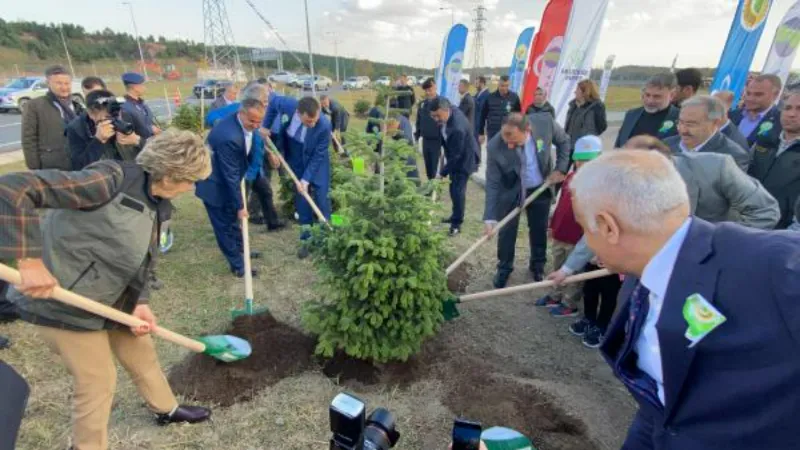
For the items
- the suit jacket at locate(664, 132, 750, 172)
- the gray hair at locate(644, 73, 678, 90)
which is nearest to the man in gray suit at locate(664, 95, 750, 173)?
the suit jacket at locate(664, 132, 750, 172)

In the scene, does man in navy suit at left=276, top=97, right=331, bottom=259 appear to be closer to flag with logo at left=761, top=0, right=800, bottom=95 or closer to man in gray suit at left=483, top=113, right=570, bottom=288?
man in gray suit at left=483, top=113, right=570, bottom=288

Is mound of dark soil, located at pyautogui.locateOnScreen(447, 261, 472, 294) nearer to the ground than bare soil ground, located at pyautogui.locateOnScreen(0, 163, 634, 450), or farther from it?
nearer to the ground

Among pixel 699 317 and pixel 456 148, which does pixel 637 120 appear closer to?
pixel 456 148

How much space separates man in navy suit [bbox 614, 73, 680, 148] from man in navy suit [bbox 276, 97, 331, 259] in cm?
352

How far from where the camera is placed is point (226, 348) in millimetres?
3215

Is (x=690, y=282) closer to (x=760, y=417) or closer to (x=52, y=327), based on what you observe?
(x=760, y=417)

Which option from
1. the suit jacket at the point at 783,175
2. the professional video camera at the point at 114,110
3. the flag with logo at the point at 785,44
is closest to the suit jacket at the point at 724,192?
the suit jacket at the point at 783,175

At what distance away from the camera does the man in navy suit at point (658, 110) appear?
15.3 ft

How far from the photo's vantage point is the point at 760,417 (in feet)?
3.96

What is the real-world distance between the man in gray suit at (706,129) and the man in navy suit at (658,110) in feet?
5.33

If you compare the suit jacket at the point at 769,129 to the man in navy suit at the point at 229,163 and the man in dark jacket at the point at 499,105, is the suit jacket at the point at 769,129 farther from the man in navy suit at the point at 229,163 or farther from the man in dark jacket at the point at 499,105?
the man in navy suit at the point at 229,163

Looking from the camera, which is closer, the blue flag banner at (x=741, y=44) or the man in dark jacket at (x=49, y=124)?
the man in dark jacket at (x=49, y=124)

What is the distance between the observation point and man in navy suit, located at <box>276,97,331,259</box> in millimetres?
5570

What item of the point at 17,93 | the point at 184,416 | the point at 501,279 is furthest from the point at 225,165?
the point at 17,93
